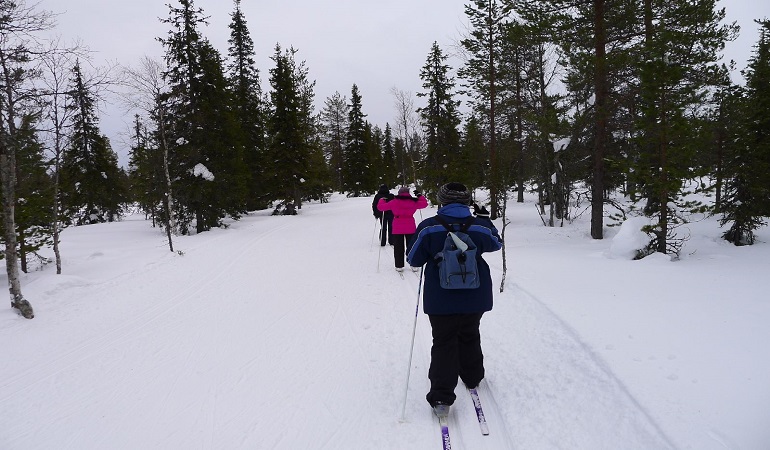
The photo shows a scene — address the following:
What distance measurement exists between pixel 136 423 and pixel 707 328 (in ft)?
21.9

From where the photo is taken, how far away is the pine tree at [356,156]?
41.4 m

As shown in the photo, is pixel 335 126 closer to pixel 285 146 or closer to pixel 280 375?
pixel 285 146

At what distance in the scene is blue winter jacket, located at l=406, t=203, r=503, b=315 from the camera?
354cm

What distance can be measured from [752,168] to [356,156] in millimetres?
34910

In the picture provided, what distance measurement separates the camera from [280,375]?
15.3ft

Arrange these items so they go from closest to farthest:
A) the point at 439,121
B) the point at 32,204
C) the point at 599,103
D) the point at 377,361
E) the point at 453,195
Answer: the point at 453,195, the point at 377,361, the point at 599,103, the point at 32,204, the point at 439,121

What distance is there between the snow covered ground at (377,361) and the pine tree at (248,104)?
1909 cm

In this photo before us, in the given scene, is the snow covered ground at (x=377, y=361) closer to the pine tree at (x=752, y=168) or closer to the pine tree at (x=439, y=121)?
the pine tree at (x=752, y=168)

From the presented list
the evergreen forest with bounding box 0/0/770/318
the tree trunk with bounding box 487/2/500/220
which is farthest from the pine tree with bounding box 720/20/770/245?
the tree trunk with bounding box 487/2/500/220

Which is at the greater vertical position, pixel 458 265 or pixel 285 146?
pixel 285 146

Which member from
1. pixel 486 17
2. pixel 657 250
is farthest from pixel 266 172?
pixel 657 250

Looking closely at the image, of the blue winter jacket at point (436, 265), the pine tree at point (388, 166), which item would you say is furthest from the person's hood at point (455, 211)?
the pine tree at point (388, 166)

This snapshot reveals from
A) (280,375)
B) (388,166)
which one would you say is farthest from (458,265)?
(388,166)

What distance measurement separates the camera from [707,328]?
4.72 metres
